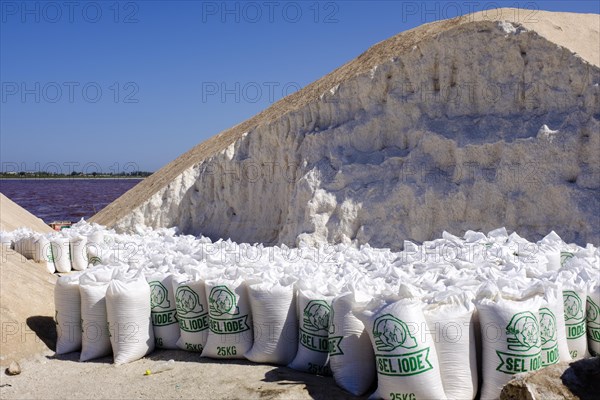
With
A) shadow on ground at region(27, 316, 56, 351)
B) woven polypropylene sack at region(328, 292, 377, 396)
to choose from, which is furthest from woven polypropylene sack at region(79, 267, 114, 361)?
woven polypropylene sack at region(328, 292, 377, 396)

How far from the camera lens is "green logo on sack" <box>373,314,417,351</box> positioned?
408 centimetres

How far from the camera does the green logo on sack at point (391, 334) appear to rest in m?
4.08

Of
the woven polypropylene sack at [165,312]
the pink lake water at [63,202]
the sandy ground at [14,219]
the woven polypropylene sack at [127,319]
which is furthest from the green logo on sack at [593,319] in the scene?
the pink lake water at [63,202]

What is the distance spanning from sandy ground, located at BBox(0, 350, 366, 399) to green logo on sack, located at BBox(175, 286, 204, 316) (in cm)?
46

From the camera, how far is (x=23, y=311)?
638cm

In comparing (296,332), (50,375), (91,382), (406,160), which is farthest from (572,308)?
(406,160)

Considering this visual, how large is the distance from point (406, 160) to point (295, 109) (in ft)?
9.23

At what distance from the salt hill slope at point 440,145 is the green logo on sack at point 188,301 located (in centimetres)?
453

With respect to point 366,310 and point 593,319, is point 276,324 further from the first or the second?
point 593,319

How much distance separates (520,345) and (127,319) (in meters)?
3.59

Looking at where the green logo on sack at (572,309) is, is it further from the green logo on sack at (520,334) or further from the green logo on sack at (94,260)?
the green logo on sack at (94,260)

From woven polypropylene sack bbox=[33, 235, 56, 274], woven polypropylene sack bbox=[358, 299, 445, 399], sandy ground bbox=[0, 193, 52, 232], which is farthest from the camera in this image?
sandy ground bbox=[0, 193, 52, 232]

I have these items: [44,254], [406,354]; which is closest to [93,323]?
[406,354]

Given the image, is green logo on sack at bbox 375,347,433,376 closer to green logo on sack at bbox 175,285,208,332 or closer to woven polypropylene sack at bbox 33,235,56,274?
green logo on sack at bbox 175,285,208,332
